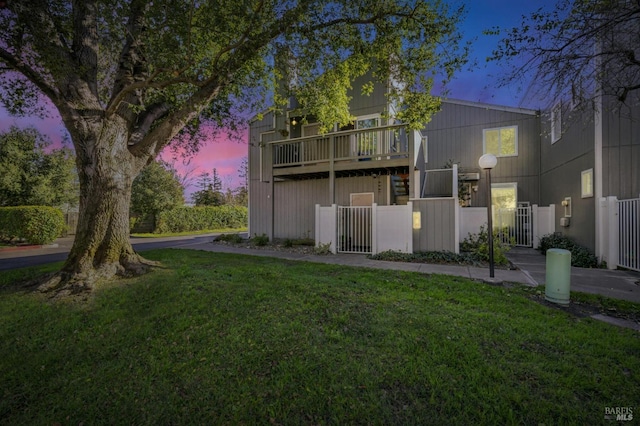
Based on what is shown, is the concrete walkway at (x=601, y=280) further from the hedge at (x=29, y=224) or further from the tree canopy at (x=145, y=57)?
the hedge at (x=29, y=224)

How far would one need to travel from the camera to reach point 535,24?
488cm

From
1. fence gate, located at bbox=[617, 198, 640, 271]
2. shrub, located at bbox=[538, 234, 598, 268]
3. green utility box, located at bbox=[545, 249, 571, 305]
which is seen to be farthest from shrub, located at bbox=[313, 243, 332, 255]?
fence gate, located at bbox=[617, 198, 640, 271]

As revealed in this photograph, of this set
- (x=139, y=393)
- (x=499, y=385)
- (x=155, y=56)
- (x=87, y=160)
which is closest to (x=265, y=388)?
→ (x=139, y=393)

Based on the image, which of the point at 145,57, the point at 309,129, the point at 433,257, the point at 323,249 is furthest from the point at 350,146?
the point at 145,57

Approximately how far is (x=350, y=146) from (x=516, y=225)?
26.2 ft

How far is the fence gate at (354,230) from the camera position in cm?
966

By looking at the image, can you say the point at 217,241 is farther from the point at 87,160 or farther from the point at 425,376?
the point at 425,376

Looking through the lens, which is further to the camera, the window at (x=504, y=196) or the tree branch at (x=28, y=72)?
the window at (x=504, y=196)

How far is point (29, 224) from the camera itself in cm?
1274

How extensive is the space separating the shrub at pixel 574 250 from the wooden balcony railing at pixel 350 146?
17.9 feet

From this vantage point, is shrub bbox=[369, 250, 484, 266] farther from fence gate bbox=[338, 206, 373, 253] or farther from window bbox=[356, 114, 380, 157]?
window bbox=[356, 114, 380, 157]

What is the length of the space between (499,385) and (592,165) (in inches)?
329

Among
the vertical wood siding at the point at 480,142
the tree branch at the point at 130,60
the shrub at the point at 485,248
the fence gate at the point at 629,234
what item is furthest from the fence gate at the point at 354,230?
the vertical wood siding at the point at 480,142

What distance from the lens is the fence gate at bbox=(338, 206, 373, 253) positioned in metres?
9.66
